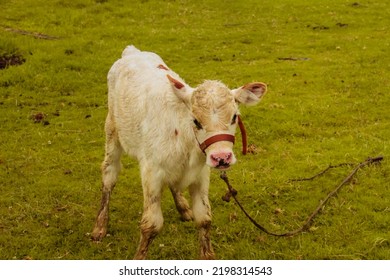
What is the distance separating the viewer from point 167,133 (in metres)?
7.39

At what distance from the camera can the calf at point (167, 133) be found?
21.1 feet

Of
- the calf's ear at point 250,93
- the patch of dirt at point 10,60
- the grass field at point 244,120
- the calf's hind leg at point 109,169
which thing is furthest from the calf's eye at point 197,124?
the patch of dirt at point 10,60

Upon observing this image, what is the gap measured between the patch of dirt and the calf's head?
14241mm

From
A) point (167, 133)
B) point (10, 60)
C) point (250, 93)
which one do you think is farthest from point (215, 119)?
point (10, 60)

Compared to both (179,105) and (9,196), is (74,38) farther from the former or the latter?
(179,105)

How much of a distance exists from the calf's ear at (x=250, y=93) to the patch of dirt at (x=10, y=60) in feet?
46.9

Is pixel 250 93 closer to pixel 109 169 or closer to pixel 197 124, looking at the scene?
pixel 197 124

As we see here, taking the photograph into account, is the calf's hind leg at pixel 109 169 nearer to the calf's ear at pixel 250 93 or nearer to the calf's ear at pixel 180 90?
the calf's ear at pixel 180 90

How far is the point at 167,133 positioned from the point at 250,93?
4.32 feet

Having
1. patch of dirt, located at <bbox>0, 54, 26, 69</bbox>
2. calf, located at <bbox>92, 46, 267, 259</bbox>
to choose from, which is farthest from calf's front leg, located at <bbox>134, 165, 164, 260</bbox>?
patch of dirt, located at <bbox>0, 54, 26, 69</bbox>

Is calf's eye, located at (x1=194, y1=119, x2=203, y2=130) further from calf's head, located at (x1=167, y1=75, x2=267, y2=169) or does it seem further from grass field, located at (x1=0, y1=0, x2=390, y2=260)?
grass field, located at (x1=0, y1=0, x2=390, y2=260)

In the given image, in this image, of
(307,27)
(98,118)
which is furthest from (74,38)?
(307,27)

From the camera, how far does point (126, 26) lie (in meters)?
26.2

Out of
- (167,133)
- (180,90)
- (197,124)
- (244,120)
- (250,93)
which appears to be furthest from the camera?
(244,120)
